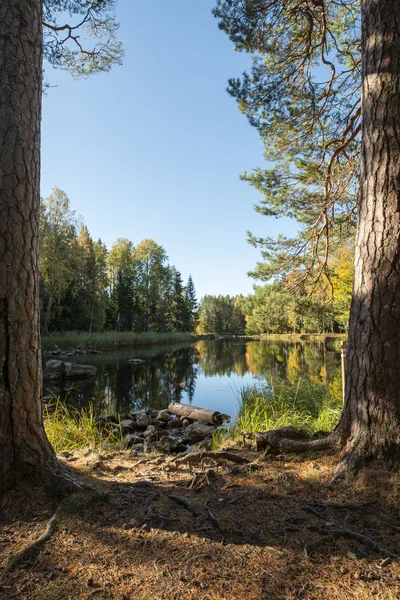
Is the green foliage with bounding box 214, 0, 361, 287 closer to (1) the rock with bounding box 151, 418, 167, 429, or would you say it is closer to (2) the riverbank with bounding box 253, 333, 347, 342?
(1) the rock with bounding box 151, 418, 167, 429

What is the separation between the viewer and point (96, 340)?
86.1 ft

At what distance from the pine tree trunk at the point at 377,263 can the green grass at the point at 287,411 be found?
249 centimetres

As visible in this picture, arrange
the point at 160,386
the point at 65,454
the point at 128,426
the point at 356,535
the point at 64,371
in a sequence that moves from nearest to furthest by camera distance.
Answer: the point at 356,535
the point at 65,454
the point at 128,426
the point at 160,386
the point at 64,371

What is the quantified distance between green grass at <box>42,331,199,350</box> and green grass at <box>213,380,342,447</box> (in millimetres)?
18147

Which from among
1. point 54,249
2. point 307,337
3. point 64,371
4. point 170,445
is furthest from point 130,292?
point 170,445

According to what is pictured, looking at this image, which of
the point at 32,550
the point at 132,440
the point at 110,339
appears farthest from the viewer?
the point at 110,339

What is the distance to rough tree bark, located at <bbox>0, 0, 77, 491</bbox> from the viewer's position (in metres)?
2.02

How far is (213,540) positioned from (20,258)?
6.35 feet

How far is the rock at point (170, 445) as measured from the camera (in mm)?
5535

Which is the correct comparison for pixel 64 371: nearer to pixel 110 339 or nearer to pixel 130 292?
pixel 110 339

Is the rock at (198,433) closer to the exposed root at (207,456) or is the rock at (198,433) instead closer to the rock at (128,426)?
the rock at (128,426)

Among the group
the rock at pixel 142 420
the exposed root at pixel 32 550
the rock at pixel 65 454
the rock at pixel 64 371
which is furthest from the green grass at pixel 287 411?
the rock at pixel 64 371

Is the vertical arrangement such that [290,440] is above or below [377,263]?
below

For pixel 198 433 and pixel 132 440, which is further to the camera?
pixel 198 433
